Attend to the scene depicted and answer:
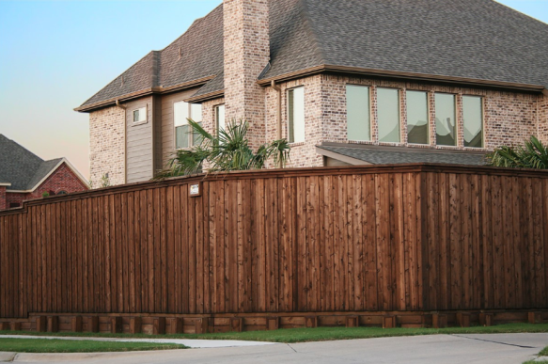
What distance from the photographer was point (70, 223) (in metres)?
18.9

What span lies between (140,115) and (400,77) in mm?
11625

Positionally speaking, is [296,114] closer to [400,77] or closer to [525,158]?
[400,77]

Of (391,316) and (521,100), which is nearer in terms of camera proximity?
(391,316)

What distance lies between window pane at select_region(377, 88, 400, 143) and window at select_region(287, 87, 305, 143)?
2.29 meters

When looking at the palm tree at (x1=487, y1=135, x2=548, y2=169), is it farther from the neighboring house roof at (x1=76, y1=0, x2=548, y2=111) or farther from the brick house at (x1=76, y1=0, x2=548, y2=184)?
the neighboring house roof at (x1=76, y1=0, x2=548, y2=111)

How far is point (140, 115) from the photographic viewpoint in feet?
104

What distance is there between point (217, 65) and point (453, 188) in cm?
1540

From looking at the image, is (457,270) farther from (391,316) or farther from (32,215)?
(32,215)

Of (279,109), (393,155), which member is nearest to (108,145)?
(279,109)

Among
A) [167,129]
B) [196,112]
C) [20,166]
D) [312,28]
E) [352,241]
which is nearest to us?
[352,241]

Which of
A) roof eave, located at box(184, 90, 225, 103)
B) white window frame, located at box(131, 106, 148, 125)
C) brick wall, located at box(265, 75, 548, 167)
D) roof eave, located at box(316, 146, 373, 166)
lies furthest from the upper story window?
roof eave, located at box(316, 146, 373, 166)

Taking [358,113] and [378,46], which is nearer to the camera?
[358,113]

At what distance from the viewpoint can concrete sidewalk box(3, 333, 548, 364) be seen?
11.0m

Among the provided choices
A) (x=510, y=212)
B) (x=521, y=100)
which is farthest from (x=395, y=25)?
(x=510, y=212)
